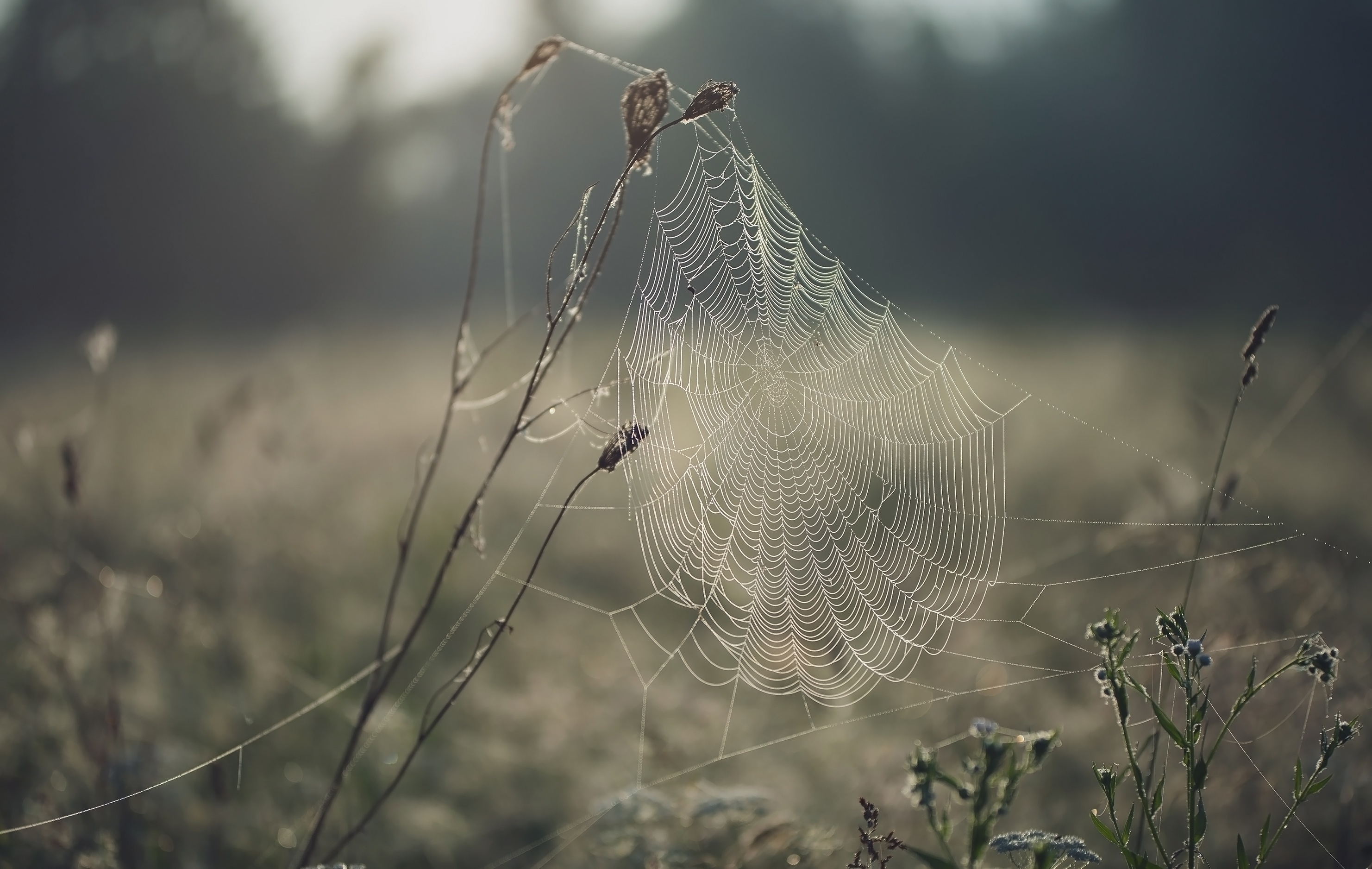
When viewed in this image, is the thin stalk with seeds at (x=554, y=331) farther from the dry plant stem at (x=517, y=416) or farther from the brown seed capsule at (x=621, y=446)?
the brown seed capsule at (x=621, y=446)

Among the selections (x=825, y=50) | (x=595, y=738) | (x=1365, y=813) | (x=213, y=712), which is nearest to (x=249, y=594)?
(x=213, y=712)

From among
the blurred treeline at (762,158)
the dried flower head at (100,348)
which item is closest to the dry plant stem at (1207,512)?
the dried flower head at (100,348)

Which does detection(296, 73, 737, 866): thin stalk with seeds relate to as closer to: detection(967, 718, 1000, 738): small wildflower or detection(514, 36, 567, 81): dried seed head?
detection(514, 36, 567, 81): dried seed head

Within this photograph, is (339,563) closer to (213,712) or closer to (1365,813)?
(213,712)

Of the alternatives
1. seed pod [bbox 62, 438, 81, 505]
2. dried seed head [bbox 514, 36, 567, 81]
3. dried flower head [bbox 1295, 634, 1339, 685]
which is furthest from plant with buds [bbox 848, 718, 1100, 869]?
seed pod [bbox 62, 438, 81, 505]

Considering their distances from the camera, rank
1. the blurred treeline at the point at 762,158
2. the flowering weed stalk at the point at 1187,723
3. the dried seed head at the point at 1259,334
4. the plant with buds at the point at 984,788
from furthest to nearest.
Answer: the blurred treeline at the point at 762,158
the dried seed head at the point at 1259,334
the flowering weed stalk at the point at 1187,723
the plant with buds at the point at 984,788

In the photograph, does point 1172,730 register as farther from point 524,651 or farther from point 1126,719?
point 524,651
